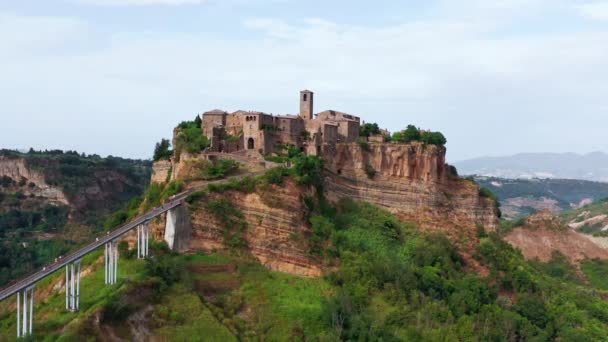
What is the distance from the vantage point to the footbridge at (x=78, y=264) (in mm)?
31328

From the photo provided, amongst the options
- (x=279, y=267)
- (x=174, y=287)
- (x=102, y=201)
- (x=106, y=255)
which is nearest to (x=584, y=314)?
(x=279, y=267)

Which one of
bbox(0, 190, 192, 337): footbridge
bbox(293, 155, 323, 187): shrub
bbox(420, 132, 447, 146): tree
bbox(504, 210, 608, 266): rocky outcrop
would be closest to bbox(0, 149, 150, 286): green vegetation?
bbox(0, 190, 192, 337): footbridge

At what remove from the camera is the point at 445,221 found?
165ft

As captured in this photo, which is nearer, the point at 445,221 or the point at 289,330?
the point at 289,330

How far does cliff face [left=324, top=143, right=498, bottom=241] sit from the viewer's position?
4900 centimetres

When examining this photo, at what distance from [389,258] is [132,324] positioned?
57.4 ft

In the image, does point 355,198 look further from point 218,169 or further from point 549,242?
point 549,242

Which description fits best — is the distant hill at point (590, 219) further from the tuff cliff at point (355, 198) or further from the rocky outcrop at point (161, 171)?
the rocky outcrop at point (161, 171)

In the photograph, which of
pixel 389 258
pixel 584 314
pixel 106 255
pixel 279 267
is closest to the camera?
pixel 106 255

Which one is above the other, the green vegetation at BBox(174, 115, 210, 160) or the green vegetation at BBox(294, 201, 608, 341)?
the green vegetation at BBox(174, 115, 210, 160)

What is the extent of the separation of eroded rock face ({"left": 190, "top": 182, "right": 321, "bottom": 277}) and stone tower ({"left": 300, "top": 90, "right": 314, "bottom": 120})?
12.1 metres

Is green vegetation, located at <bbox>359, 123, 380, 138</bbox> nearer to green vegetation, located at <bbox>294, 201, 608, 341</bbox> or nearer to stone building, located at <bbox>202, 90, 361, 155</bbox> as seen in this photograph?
stone building, located at <bbox>202, 90, 361, 155</bbox>

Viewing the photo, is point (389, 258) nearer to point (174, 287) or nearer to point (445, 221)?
point (445, 221)

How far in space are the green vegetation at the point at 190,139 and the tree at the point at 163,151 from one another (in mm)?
1481
